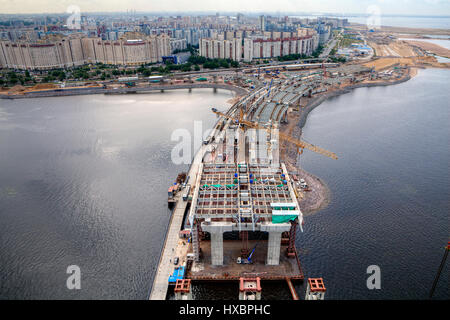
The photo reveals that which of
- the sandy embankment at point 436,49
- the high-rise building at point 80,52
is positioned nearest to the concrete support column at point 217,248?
the high-rise building at point 80,52

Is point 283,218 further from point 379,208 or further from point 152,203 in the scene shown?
point 152,203

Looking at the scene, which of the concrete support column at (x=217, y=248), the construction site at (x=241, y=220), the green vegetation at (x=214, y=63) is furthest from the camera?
the green vegetation at (x=214, y=63)

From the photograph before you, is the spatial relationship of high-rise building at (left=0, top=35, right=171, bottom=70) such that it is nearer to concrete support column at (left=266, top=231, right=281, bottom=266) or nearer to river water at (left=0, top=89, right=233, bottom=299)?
river water at (left=0, top=89, right=233, bottom=299)

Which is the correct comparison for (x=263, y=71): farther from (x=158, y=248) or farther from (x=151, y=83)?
(x=158, y=248)

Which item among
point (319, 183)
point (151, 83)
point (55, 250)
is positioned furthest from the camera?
point (151, 83)

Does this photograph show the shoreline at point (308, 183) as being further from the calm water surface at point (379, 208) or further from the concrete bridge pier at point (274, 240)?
the concrete bridge pier at point (274, 240)
